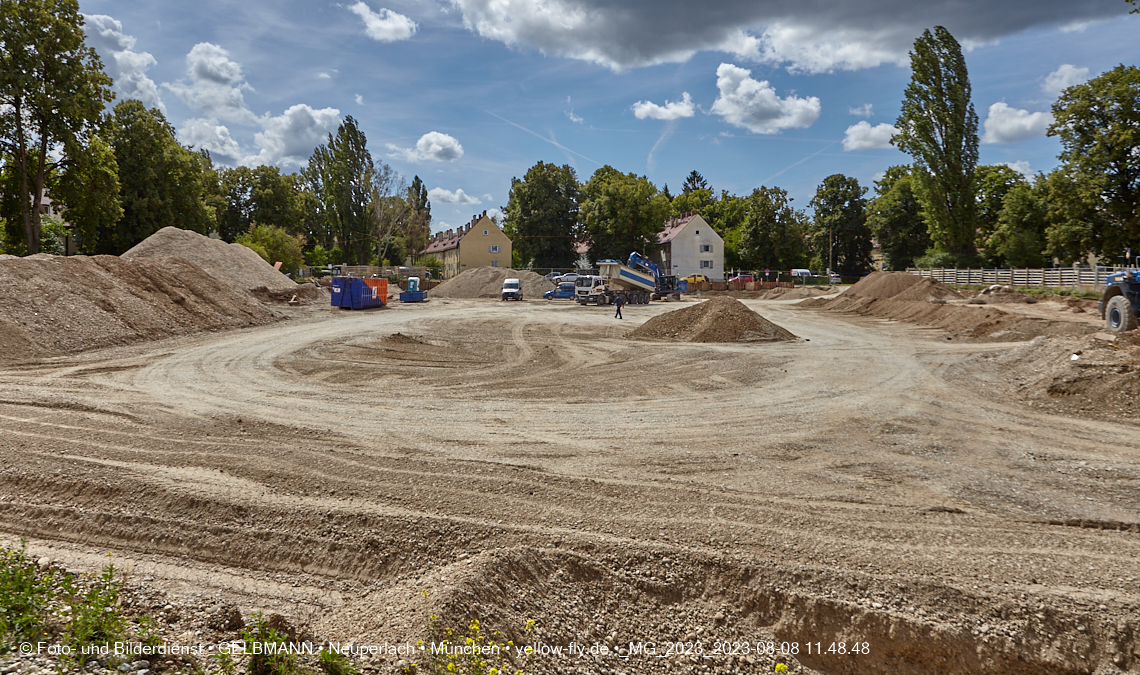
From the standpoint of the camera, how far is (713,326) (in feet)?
62.1

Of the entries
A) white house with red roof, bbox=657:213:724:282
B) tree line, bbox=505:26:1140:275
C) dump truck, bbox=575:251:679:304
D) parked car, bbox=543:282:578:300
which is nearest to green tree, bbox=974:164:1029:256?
tree line, bbox=505:26:1140:275

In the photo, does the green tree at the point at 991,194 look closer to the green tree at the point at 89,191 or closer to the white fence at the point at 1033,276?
the white fence at the point at 1033,276

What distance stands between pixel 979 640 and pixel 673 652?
2.06 m

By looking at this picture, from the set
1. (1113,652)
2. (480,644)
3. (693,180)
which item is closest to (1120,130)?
(1113,652)

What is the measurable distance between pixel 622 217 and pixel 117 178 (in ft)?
137

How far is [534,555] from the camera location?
4703 mm

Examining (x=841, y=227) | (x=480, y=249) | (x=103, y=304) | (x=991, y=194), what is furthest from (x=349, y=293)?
(x=841, y=227)

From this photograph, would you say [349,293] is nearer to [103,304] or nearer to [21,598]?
[103,304]

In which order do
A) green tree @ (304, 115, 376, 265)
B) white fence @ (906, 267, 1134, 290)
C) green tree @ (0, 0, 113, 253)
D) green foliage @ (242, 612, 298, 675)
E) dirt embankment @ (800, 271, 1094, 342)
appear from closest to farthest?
green foliage @ (242, 612, 298, 675)
dirt embankment @ (800, 271, 1094, 342)
green tree @ (0, 0, 113, 253)
white fence @ (906, 267, 1134, 290)
green tree @ (304, 115, 376, 265)

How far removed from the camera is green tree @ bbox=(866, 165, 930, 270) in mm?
62281

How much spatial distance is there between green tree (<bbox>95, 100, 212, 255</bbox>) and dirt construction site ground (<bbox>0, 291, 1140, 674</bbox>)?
33332mm

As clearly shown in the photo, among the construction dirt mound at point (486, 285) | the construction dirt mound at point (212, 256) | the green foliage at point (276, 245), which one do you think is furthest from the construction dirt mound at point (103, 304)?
the green foliage at point (276, 245)

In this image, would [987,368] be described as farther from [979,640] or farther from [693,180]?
[693,180]

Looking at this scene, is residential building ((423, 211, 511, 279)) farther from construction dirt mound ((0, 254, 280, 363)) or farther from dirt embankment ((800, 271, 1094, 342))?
construction dirt mound ((0, 254, 280, 363))
